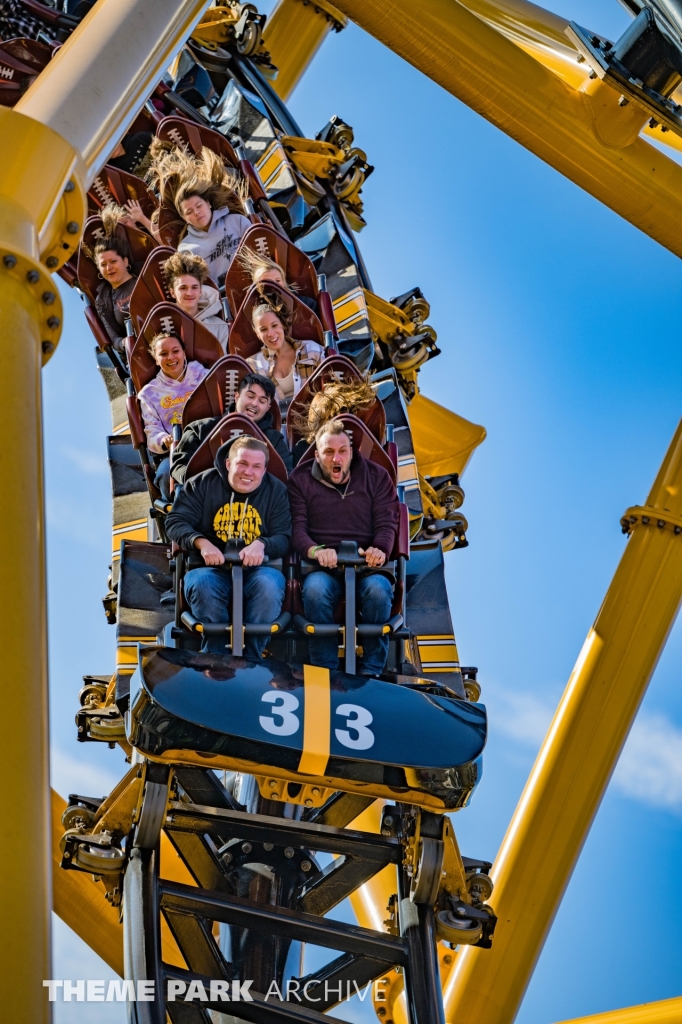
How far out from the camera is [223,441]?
5.86 m

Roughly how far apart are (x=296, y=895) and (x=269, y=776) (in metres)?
1.19

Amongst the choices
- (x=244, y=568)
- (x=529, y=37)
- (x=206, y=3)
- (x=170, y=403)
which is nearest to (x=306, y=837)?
(x=244, y=568)

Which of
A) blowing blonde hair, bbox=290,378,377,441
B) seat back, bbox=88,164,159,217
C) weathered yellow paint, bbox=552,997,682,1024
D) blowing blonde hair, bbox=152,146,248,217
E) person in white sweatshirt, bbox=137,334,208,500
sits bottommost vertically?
weathered yellow paint, bbox=552,997,682,1024

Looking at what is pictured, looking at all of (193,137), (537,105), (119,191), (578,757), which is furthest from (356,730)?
(193,137)

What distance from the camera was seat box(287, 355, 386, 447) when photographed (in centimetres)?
664

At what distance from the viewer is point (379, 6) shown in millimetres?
8953

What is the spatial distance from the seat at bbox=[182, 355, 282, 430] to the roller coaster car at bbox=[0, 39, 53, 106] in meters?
4.39

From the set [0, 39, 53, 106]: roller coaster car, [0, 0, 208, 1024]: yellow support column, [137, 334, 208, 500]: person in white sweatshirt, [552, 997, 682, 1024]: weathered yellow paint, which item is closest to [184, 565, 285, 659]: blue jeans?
[137, 334, 208, 500]: person in white sweatshirt

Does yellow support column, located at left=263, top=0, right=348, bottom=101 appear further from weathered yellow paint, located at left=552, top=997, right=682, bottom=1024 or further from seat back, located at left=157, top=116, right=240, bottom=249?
weathered yellow paint, located at left=552, top=997, right=682, bottom=1024

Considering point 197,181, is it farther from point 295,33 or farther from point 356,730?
point 356,730

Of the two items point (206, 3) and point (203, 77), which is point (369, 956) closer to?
point (206, 3)

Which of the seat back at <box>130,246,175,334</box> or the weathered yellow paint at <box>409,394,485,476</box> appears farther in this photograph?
the weathered yellow paint at <box>409,394,485,476</box>

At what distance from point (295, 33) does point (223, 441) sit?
8131 mm

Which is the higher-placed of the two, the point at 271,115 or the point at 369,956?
the point at 271,115
